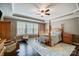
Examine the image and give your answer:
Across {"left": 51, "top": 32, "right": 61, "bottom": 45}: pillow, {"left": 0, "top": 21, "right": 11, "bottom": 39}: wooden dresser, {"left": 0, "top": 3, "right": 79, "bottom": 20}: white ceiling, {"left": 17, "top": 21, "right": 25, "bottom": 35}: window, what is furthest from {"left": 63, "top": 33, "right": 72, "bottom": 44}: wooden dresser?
{"left": 0, "top": 21, "right": 11, "bottom": 39}: wooden dresser

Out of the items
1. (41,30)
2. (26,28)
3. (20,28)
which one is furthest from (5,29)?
(41,30)

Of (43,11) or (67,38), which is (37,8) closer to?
(43,11)

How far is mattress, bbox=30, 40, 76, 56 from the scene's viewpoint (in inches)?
96.8

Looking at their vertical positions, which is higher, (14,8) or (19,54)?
(14,8)

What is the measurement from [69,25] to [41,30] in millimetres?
533

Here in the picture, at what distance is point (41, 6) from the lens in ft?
8.05

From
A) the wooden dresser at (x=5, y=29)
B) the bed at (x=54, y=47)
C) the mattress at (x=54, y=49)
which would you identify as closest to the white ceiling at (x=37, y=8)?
the wooden dresser at (x=5, y=29)

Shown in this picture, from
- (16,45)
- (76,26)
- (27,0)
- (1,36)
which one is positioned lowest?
(16,45)

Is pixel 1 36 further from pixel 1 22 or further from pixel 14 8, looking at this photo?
pixel 14 8

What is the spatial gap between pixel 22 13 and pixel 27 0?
10.7 inches

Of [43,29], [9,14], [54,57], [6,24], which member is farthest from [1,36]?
[54,57]

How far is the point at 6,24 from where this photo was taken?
2408 millimetres

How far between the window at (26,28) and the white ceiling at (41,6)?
177mm

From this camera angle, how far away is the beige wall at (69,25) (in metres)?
2.42
